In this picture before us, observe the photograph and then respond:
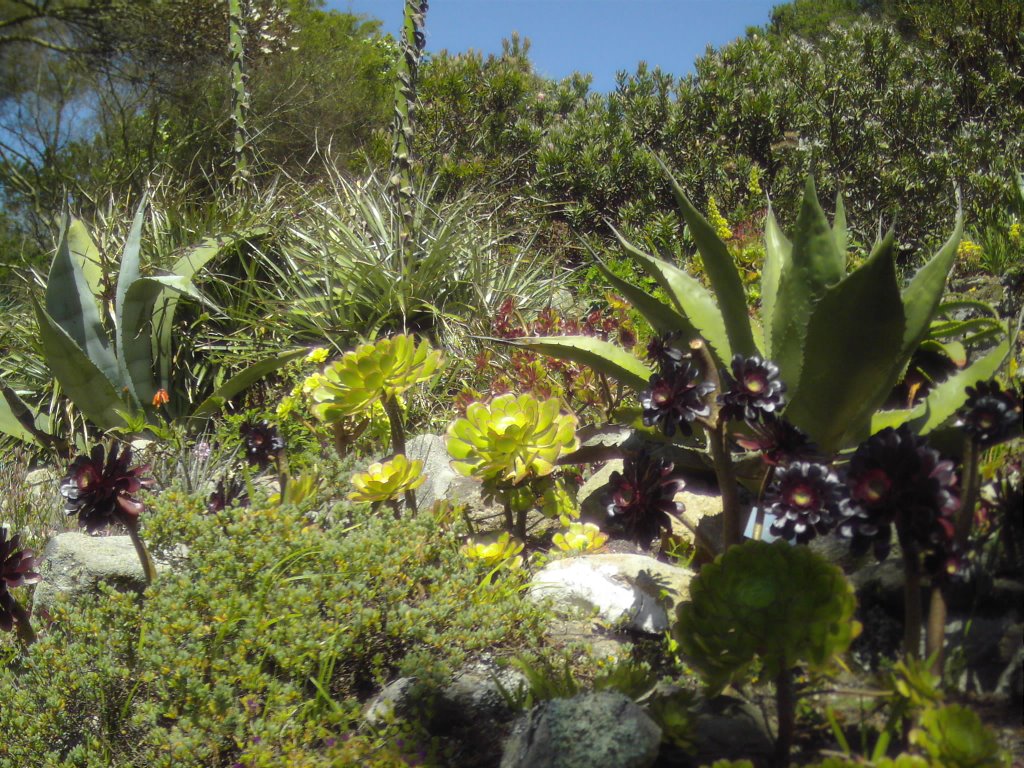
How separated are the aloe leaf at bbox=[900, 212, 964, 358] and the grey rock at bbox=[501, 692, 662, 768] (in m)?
1.15

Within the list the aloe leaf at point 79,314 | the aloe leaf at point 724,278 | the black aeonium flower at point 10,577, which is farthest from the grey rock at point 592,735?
the aloe leaf at point 79,314

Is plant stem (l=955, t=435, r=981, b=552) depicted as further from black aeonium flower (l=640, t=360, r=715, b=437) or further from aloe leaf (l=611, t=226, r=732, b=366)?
aloe leaf (l=611, t=226, r=732, b=366)

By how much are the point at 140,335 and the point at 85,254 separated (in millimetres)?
979

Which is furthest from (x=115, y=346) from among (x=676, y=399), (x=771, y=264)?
(x=676, y=399)

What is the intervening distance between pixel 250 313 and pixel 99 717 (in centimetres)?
390

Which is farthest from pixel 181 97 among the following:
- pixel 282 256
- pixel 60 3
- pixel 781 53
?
pixel 781 53

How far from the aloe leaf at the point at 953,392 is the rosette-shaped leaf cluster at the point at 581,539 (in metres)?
0.99

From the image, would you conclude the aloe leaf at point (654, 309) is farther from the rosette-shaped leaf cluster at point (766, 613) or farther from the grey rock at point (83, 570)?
the grey rock at point (83, 570)

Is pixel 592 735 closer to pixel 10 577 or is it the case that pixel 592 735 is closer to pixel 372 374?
pixel 372 374

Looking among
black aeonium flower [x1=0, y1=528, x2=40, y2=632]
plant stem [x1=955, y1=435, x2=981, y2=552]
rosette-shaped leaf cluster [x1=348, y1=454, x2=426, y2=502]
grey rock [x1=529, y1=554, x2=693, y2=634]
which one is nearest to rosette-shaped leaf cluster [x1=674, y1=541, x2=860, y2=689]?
plant stem [x1=955, y1=435, x2=981, y2=552]

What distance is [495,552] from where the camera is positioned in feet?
7.74

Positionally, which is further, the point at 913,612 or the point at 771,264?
the point at 771,264

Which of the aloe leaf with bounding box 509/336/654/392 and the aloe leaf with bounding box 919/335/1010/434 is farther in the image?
the aloe leaf with bounding box 509/336/654/392

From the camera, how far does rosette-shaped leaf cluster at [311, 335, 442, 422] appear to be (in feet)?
8.07
